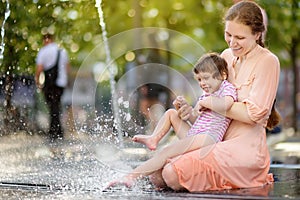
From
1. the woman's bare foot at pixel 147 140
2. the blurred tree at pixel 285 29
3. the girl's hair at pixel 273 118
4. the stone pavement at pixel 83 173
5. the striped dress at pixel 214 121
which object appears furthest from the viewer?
the blurred tree at pixel 285 29

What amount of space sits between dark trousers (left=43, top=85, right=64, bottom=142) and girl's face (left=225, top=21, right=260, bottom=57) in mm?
3628

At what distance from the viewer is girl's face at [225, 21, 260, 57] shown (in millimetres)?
5559

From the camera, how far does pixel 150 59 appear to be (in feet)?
37.3

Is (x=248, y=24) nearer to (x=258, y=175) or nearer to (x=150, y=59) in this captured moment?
(x=258, y=175)

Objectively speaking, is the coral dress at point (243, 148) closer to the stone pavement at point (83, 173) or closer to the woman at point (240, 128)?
the woman at point (240, 128)

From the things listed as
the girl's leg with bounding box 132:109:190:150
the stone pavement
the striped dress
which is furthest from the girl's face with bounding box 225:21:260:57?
the stone pavement

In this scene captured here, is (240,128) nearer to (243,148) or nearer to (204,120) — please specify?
(243,148)

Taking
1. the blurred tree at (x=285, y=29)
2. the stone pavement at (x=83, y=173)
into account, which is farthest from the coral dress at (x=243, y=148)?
the blurred tree at (x=285, y=29)

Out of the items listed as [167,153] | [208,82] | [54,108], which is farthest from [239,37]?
[54,108]

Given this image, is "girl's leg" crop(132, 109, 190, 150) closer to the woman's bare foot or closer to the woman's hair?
the woman's bare foot

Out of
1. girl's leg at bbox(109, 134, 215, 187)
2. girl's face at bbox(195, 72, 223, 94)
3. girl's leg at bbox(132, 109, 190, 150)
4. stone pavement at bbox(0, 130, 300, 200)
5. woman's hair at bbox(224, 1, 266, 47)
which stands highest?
woman's hair at bbox(224, 1, 266, 47)

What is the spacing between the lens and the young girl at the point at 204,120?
551 centimetres

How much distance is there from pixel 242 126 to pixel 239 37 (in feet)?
2.00

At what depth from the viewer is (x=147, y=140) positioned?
5703 mm
